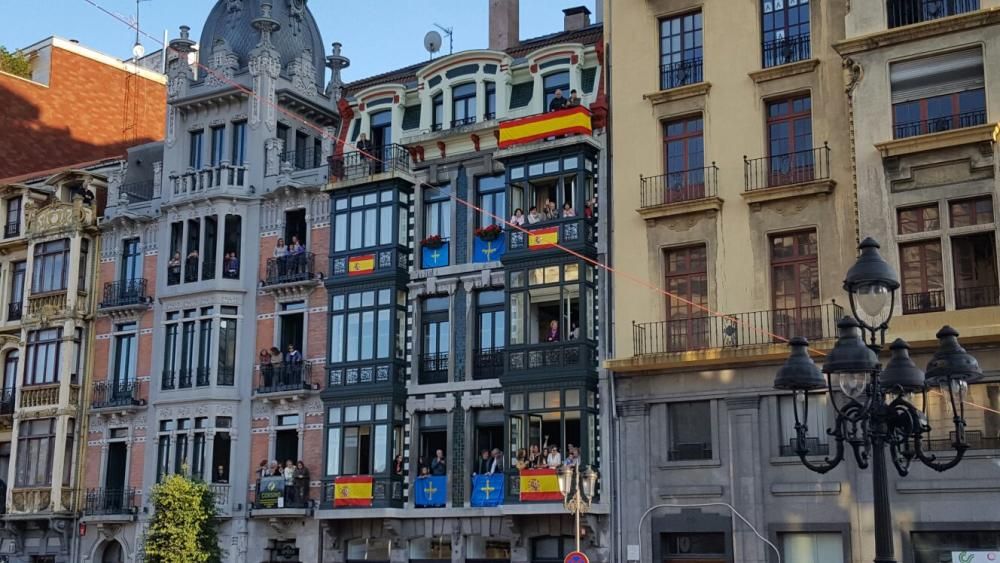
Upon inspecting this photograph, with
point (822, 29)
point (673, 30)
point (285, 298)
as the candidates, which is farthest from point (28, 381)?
point (822, 29)

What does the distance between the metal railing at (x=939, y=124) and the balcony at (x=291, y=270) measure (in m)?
17.1

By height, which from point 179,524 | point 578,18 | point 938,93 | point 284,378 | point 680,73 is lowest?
point 179,524

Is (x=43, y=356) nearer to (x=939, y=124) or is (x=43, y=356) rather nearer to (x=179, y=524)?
(x=179, y=524)

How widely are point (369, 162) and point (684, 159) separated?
9776 millimetres

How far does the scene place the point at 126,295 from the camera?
141 ft

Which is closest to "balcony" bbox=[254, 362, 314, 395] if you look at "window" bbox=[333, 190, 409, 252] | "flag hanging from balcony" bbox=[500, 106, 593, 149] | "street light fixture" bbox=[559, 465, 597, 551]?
"window" bbox=[333, 190, 409, 252]

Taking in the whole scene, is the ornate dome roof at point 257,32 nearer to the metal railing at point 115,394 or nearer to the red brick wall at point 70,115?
the metal railing at point 115,394

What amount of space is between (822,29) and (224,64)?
62.5 feet

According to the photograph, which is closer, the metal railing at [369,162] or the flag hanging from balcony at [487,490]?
the flag hanging from balcony at [487,490]

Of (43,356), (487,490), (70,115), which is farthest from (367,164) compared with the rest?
(70,115)

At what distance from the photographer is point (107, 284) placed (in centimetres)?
4381

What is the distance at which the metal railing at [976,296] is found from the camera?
96.7 ft

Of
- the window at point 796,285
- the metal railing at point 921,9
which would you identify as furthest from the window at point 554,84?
the metal railing at point 921,9

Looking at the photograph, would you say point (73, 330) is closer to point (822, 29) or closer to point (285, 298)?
point (285, 298)
